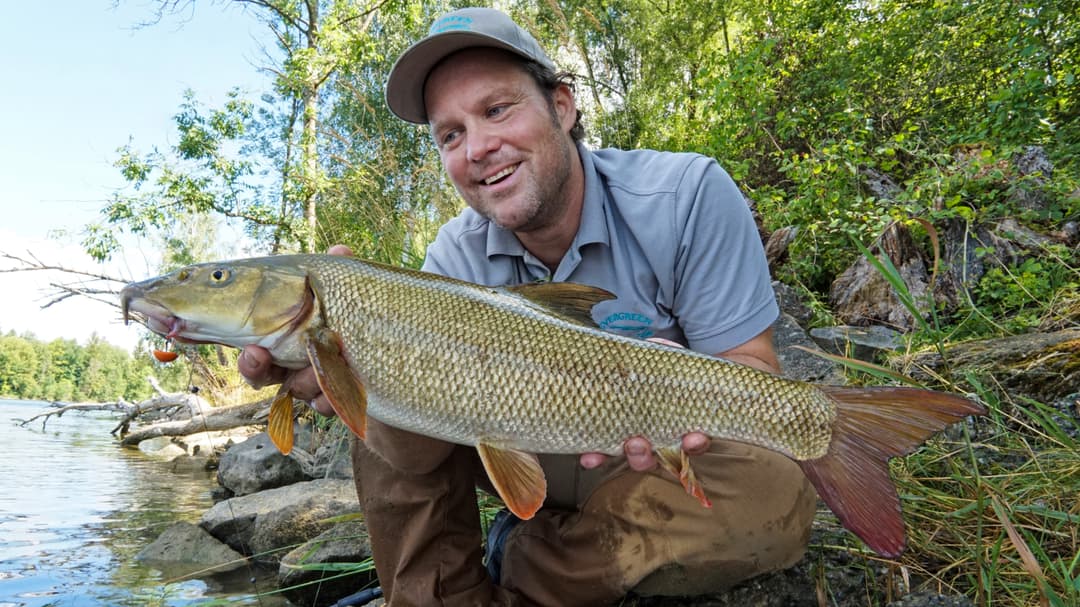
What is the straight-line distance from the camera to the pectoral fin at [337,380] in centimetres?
180

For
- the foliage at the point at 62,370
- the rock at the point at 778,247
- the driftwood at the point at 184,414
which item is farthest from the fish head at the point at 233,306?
the foliage at the point at 62,370

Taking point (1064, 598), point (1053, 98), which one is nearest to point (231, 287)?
point (1064, 598)

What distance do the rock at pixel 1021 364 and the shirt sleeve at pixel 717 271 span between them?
91 cm

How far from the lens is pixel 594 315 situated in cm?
254

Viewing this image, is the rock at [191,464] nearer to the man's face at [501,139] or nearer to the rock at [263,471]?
the rock at [263,471]

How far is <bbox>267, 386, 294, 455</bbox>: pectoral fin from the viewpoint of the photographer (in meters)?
1.98

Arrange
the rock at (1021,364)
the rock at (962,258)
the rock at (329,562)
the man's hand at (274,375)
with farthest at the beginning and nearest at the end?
the rock at (962,258), the rock at (329,562), the rock at (1021,364), the man's hand at (274,375)

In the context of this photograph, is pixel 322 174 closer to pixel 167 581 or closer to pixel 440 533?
pixel 167 581

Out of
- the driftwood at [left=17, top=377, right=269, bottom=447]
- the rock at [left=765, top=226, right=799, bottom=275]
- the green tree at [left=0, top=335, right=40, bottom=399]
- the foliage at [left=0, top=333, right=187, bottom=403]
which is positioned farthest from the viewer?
the green tree at [left=0, top=335, right=40, bottom=399]

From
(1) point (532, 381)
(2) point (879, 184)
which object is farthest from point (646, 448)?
(2) point (879, 184)

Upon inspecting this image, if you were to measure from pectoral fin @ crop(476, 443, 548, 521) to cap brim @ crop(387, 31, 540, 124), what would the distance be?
1.62m

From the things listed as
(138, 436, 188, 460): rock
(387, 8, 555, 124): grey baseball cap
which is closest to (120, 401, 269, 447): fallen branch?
(138, 436, 188, 460): rock

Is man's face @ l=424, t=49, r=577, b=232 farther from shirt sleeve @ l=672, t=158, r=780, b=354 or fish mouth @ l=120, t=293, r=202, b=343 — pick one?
fish mouth @ l=120, t=293, r=202, b=343

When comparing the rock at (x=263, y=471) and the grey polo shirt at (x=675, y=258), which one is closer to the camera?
the grey polo shirt at (x=675, y=258)
